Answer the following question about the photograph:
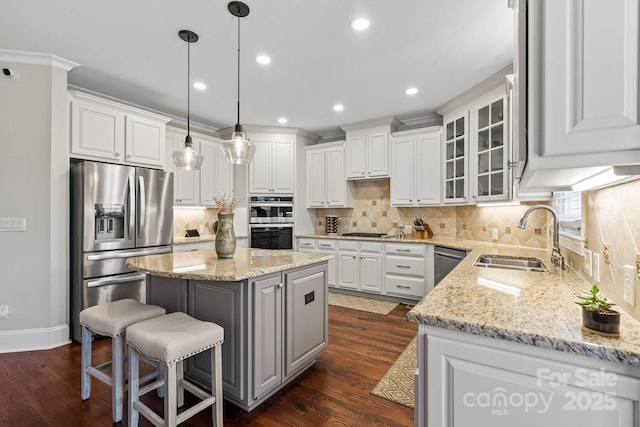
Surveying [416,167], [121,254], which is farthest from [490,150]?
[121,254]

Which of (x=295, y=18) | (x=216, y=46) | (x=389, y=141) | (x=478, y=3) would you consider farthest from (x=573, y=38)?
(x=389, y=141)

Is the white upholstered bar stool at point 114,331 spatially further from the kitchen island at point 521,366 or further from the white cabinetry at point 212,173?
the white cabinetry at point 212,173

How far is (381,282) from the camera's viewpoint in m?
4.30

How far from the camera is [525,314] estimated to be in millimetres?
1081

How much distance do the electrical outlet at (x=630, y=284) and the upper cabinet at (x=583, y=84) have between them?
21.0 inches

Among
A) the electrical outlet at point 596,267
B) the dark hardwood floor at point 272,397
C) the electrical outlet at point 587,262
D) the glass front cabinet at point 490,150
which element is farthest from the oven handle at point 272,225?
the electrical outlet at point 596,267

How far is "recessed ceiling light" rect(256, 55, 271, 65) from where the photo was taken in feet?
9.06

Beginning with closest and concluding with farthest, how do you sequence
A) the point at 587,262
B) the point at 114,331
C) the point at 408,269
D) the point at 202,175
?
the point at 587,262, the point at 114,331, the point at 408,269, the point at 202,175

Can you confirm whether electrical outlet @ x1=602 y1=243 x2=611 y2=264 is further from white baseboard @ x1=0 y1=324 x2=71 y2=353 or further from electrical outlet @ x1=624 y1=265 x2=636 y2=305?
white baseboard @ x1=0 y1=324 x2=71 y2=353

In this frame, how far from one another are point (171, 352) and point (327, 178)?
3937mm

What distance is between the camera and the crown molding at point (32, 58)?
2695 mm

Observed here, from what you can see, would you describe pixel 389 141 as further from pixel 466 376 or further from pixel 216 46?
pixel 466 376

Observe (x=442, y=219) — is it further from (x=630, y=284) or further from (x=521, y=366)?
(x=521, y=366)

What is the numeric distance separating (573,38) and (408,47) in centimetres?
202
